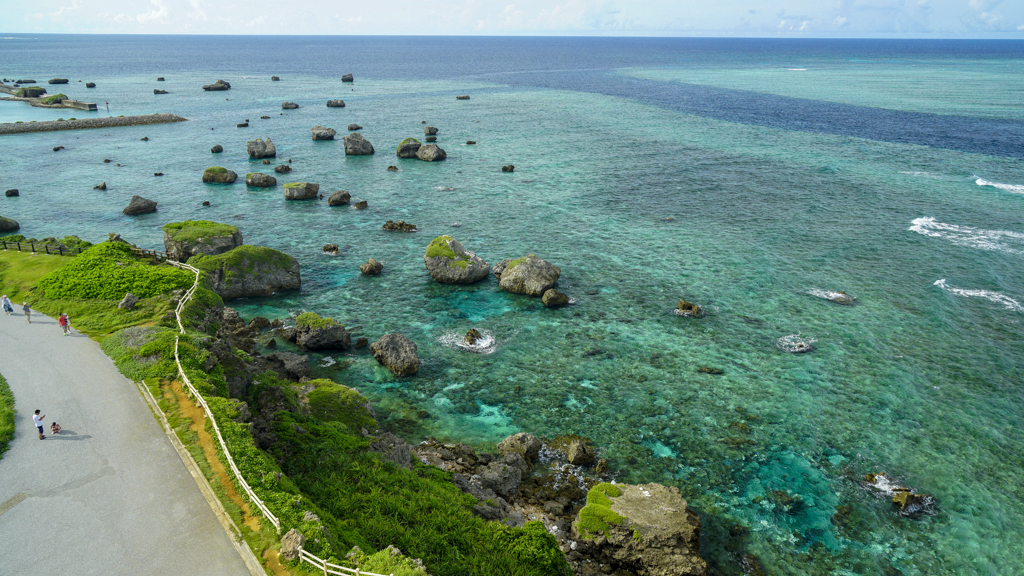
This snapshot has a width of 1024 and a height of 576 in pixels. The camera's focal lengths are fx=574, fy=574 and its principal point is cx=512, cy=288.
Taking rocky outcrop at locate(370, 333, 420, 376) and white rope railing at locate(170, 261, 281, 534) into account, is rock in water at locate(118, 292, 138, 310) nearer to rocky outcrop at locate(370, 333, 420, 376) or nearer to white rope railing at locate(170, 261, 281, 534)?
white rope railing at locate(170, 261, 281, 534)

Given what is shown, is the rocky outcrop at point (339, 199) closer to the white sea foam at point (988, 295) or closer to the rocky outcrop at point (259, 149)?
the rocky outcrop at point (259, 149)

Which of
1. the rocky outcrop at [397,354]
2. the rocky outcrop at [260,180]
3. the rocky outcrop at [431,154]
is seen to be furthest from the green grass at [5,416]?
the rocky outcrop at [431,154]

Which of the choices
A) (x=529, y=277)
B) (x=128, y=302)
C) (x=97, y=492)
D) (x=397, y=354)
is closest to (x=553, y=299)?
(x=529, y=277)

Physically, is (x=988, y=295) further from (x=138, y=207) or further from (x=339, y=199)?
(x=138, y=207)

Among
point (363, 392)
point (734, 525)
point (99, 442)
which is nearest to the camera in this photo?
point (99, 442)

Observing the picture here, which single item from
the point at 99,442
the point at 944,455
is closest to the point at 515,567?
the point at 99,442

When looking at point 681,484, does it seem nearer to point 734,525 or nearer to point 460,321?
point 734,525

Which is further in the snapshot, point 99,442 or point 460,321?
point 460,321

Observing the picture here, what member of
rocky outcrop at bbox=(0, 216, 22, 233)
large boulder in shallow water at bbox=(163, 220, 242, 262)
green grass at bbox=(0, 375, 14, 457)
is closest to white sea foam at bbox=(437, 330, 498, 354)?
green grass at bbox=(0, 375, 14, 457)
